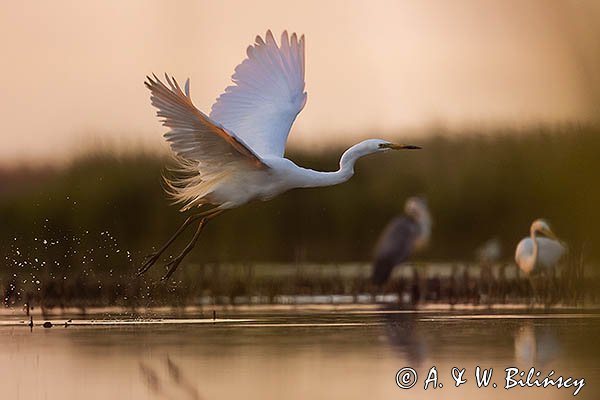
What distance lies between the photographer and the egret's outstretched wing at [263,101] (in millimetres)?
8141

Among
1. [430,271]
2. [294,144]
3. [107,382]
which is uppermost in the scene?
[294,144]

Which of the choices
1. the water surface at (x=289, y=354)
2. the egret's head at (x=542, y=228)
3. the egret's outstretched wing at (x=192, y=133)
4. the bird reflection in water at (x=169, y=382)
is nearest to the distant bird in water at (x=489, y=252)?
the egret's head at (x=542, y=228)

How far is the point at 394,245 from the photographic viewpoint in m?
10.3

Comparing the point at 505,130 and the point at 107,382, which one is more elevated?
the point at 505,130

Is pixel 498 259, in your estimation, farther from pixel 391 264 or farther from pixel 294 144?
pixel 294 144

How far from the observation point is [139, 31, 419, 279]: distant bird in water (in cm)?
743

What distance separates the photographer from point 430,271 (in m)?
10.2

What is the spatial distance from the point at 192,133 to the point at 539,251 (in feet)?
11.7

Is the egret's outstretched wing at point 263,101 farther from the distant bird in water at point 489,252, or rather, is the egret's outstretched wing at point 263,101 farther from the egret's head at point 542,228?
the egret's head at point 542,228

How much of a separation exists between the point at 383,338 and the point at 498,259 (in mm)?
3394

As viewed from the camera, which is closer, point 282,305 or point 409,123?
point 282,305

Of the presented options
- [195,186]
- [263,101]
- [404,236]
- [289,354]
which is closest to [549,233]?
[404,236]

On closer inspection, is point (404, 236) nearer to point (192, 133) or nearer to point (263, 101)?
point (263, 101)

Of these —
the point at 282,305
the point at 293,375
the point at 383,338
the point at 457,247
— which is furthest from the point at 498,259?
the point at 293,375
